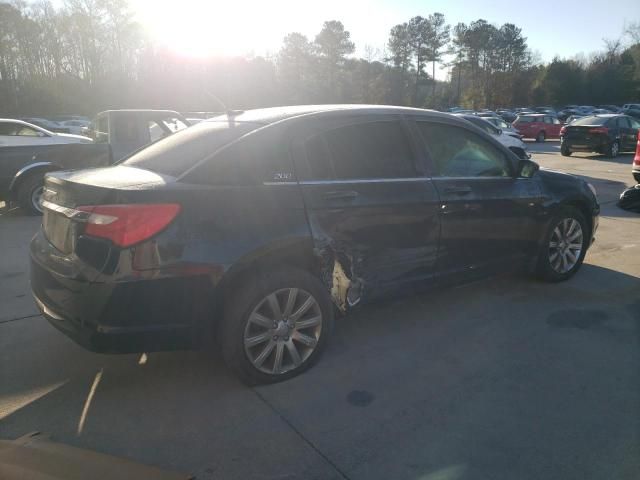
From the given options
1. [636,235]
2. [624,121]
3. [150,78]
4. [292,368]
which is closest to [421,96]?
[150,78]

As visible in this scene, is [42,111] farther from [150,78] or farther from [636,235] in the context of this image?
[636,235]

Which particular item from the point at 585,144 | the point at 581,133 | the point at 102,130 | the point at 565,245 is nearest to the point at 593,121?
the point at 581,133

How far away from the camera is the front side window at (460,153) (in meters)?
3.84

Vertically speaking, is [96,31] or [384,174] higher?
[96,31]

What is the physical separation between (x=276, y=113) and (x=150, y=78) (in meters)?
43.9

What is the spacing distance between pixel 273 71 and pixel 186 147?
1864 inches

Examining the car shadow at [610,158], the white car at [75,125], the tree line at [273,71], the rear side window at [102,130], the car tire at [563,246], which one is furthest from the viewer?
the tree line at [273,71]

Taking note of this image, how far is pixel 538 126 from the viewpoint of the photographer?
2595 cm

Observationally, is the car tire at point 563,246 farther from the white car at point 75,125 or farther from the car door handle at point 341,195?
the white car at point 75,125

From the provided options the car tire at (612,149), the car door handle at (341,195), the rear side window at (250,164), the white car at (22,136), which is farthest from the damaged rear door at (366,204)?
the car tire at (612,149)

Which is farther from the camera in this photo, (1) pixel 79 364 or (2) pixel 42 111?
(2) pixel 42 111

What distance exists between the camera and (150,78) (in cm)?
4291

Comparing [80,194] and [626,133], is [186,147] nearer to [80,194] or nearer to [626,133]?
[80,194]

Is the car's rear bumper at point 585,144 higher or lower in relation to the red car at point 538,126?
lower
